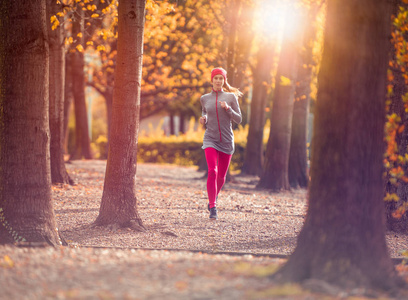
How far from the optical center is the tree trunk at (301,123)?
15.6 meters

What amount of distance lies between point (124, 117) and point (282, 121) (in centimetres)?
740

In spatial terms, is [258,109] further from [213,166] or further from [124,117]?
[124,117]

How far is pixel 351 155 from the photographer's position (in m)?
4.56

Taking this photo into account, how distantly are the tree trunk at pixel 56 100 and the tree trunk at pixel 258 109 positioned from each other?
7.62 m

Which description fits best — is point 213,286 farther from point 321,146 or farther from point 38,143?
point 38,143

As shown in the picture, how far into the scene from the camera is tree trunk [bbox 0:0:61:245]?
597 cm

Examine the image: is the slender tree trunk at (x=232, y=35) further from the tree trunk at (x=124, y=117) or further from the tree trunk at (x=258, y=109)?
the tree trunk at (x=124, y=117)

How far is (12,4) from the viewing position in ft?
19.6

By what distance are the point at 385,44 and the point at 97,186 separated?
929 cm

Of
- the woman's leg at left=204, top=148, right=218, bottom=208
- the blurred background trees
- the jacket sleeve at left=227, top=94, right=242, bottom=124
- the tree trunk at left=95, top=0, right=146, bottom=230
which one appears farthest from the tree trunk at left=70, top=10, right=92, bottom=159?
the tree trunk at left=95, top=0, right=146, bottom=230

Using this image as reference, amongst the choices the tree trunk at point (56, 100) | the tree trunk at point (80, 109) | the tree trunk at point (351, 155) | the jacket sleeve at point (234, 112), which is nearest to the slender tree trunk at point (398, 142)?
the jacket sleeve at point (234, 112)

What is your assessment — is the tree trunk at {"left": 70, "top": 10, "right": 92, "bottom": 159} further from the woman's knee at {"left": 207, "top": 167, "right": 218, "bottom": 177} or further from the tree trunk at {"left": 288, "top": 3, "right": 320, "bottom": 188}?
the woman's knee at {"left": 207, "top": 167, "right": 218, "bottom": 177}

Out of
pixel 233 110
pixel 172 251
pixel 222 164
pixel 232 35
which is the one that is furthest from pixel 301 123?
pixel 172 251

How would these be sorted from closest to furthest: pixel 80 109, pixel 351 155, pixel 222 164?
pixel 351 155 → pixel 222 164 → pixel 80 109
